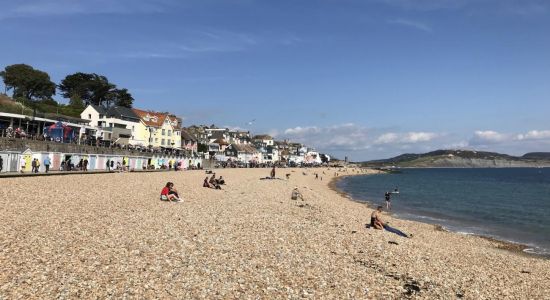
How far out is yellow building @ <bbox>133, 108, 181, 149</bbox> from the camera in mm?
94312

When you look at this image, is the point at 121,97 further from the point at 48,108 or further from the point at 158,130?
the point at 48,108

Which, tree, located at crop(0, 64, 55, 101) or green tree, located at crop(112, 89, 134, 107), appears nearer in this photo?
tree, located at crop(0, 64, 55, 101)

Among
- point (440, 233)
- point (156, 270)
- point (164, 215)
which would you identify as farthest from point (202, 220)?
point (440, 233)

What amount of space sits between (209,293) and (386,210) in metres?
33.9

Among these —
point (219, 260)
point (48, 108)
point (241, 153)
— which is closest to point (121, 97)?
point (48, 108)

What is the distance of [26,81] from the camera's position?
3740 inches

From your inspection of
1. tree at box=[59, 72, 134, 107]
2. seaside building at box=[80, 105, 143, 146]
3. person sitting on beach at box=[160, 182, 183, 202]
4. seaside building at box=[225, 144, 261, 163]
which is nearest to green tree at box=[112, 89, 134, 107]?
tree at box=[59, 72, 134, 107]

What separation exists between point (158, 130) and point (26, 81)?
30.4 m

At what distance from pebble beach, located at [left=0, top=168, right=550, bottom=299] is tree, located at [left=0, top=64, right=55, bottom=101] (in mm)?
85066

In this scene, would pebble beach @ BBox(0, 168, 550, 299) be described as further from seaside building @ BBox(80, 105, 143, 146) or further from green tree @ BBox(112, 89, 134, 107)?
green tree @ BBox(112, 89, 134, 107)

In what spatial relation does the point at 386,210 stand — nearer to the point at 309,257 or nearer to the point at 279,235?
the point at 279,235

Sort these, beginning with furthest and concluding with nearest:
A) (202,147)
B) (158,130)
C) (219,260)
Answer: (202,147), (158,130), (219,260)

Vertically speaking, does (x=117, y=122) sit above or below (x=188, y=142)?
above

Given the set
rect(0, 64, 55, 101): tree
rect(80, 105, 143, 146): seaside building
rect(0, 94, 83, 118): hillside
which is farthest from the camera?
rect(0, 64, 55, 101): tree
